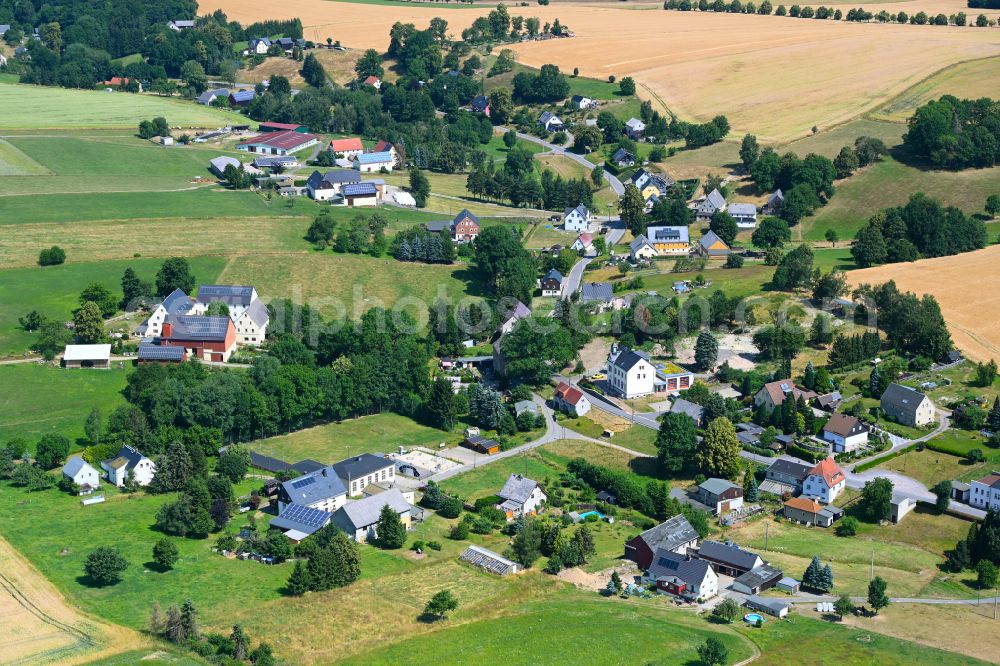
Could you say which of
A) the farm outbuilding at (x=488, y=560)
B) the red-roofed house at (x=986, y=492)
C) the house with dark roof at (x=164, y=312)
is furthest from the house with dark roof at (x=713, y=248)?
the farm outbuilding at (x=488, y=560)

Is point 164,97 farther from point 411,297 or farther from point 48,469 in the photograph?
point 48,469

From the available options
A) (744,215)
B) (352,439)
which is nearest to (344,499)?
(352,439)

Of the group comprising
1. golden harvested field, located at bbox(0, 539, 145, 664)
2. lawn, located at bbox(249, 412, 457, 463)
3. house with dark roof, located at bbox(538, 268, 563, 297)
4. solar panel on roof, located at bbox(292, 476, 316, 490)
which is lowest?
lawn, located at bbox(249, 412, 457, 463)

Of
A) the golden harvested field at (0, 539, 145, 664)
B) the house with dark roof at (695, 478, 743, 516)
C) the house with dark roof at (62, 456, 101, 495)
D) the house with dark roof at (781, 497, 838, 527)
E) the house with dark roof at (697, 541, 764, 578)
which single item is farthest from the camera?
the house with dark roof at (695, 478, 743, 516)

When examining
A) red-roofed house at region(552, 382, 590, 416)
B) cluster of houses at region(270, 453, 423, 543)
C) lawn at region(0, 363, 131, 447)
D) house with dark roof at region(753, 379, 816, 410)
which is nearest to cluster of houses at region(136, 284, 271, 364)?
lawn at region(0, 363, 131, 447)

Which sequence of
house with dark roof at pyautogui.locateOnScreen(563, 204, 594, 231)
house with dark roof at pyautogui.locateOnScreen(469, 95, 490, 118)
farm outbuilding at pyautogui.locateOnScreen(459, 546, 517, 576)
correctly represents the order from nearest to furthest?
1. farm outbuilding at pyautogui.locateOnScreen(459, 546, 517, 576)
2. house with dark roof at pyautogui.locateOnScreen(563, 204, 594, 231)
3. house with dark roof at pyautogui.locateOnScreen(469, 95, 490, 118)

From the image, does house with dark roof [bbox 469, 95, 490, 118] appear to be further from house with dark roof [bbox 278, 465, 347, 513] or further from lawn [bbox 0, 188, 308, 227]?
house with dark roof [bbox 278, 465, 347, 513]

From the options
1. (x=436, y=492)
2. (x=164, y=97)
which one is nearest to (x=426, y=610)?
(x=436, y=492)
